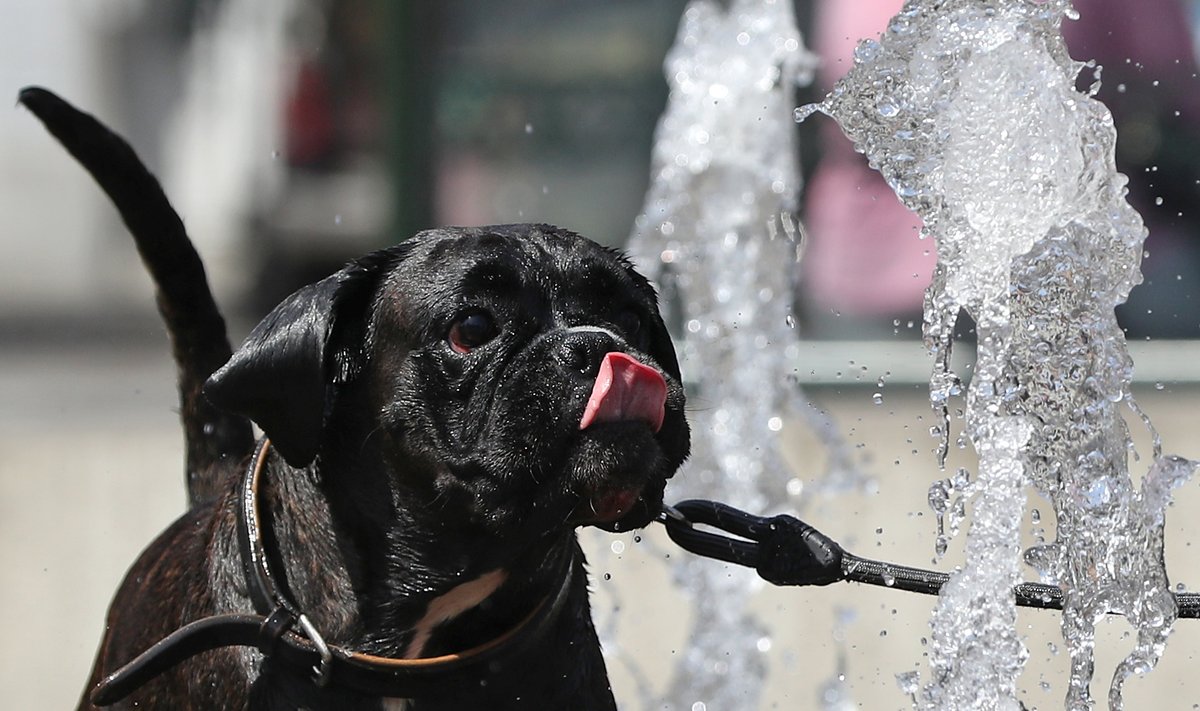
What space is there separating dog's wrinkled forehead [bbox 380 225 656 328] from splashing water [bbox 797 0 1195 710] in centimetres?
66

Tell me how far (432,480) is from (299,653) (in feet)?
1.00

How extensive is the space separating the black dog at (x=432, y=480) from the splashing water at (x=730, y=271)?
1927 millimetres

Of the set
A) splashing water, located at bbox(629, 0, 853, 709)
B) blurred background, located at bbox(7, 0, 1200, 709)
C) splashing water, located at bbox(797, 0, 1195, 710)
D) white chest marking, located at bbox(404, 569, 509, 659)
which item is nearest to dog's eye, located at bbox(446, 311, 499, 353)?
white chest marking, located at bbox(404, 569, 509, 659)

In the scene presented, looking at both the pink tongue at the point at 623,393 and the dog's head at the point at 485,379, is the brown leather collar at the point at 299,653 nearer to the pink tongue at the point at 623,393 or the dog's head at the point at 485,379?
the dog's head at the point at 485,379

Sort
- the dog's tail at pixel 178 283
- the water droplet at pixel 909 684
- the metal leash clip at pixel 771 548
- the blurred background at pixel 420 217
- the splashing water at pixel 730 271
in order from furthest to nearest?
the blurred background at pixel 420 217
the splashing water at pixel 730 271
the dog's tail at pixel 178 283
the water droplet at pixel 909 684
the metal leash clip at pixel 771 548

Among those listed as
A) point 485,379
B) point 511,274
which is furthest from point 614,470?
point 511,274

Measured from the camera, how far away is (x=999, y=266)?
2.82m

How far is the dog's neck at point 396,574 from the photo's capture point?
95.6 inches

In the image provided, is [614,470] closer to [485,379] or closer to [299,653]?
[485,379]

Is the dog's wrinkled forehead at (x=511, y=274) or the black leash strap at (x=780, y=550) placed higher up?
the dog's wrinkled forehead at (x=511, y=274)

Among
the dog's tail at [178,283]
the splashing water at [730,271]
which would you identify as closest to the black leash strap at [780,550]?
the dog's tail at [178,283]

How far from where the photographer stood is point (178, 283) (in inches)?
127

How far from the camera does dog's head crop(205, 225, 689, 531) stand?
2232 millimetres

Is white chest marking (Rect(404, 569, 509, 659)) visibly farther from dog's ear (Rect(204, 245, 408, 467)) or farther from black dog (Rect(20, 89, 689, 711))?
dog's ear (Rect(204, 245, 408, 467))
